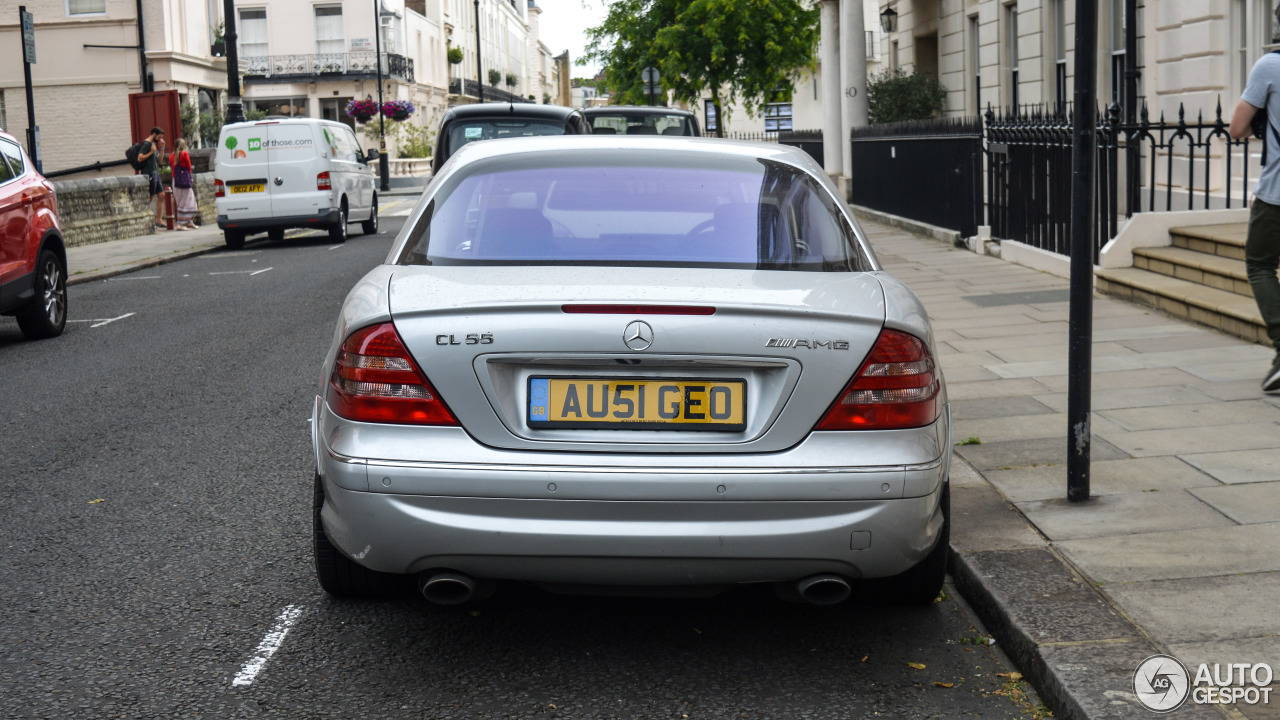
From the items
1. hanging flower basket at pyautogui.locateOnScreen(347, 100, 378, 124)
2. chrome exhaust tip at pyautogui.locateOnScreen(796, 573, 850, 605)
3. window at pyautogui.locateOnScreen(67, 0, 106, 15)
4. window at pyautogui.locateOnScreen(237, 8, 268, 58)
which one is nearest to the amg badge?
chrome exhaust tip at pyautogui.locateOnScreen(796, 573, 850, 605)

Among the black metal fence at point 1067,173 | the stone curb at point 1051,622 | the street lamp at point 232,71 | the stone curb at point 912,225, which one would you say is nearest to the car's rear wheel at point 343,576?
the stone curb at point 1051,622

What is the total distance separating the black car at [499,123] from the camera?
14.5 metres

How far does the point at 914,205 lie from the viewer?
18.3 meters

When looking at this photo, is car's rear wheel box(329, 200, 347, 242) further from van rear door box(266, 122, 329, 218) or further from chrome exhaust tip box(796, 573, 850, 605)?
chrome exhaust tip box(796, 573, 850, 605)

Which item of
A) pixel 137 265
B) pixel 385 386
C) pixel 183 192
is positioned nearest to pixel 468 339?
pixel 385 386

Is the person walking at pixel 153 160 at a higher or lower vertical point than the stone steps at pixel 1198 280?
higher

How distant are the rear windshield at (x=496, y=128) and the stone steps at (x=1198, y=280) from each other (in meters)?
6.20

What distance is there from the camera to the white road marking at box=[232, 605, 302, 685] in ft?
12.2

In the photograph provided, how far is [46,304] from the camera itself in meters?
11.2

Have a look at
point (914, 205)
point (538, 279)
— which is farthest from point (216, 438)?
point (914, 205)

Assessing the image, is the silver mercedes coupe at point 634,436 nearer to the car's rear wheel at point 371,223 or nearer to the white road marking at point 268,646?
the white road marking at point 268,646

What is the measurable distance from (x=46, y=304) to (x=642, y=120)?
893 cm

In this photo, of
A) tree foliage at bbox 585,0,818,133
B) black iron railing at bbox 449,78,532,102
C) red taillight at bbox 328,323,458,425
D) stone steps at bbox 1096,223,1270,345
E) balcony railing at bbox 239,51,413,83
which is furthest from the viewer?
black iron railing at bbox 449,78,532,102

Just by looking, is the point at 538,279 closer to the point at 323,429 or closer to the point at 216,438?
the point at 323,429
